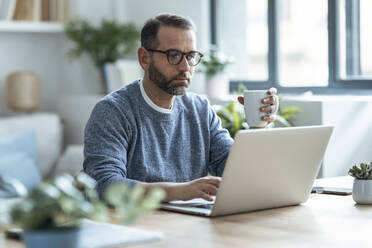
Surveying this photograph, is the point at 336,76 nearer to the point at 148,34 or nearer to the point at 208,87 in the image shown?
the point at 208,87

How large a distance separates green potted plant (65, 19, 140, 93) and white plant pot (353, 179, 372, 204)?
3.02 m

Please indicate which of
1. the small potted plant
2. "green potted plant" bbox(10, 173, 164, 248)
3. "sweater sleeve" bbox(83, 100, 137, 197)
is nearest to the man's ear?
"sweater sleeve" bbox(83, 100, 137, 197)

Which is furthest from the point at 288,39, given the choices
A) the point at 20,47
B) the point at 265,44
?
the point at 20,47

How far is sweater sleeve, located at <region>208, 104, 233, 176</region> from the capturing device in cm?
234

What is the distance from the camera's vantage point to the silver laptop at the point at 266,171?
1559mm

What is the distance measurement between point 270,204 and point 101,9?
347cm

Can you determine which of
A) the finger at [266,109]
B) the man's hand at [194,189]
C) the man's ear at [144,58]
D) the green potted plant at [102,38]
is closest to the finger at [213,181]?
the man's hand at [194,189]

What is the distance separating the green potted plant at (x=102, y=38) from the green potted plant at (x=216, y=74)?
0.69 m

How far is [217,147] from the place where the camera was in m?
2.36

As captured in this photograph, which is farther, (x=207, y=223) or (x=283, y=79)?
(x=283, y=79)

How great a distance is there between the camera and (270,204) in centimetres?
172

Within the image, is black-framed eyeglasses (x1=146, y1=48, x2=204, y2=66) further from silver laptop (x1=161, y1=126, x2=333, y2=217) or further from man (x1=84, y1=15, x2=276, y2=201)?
silver laptop (x1=161, y1=126, x2=333, y2=217)

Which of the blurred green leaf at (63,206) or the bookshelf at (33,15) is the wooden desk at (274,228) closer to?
the blurred green leaf at (63,206)

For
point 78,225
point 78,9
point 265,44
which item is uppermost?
point 78,9
